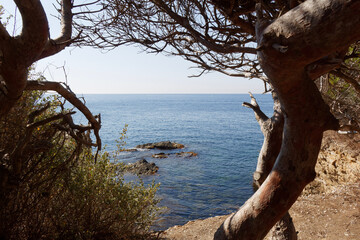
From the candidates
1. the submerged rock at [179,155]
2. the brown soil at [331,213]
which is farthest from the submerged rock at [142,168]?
the brown soil at [331,213]

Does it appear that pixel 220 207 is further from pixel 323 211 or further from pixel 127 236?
pixel 127 236

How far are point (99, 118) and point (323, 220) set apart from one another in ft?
24.1

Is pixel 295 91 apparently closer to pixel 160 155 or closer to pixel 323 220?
pixel 323 220

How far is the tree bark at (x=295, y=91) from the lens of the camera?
176cm

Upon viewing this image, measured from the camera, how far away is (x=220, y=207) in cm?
1653

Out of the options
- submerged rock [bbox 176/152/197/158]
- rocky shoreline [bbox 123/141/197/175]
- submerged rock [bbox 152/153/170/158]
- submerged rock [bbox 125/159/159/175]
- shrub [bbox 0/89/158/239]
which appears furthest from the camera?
submerged rock [bbox 176/152/197/158]

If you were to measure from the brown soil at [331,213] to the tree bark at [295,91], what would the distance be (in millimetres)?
5714

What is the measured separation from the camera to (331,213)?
335 inches

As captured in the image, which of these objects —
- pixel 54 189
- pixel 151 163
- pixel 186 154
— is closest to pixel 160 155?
pixel 186 154

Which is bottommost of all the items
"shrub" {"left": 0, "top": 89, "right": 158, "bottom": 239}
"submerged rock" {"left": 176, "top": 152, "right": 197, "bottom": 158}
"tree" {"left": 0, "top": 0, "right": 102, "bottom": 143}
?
"submerged rock" {"left": 176, "top": 152, "right": 197, "bottom": 158}

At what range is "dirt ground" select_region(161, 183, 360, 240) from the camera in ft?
23.9

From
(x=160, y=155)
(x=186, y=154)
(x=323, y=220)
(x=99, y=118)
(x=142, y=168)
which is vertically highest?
(x=99, y=118)

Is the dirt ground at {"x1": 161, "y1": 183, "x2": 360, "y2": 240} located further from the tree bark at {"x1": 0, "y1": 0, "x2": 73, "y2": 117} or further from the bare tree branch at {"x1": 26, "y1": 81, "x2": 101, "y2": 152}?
the tree bark at {"x1": 0, "y1": 0, "x2": 73, "y2": 117}

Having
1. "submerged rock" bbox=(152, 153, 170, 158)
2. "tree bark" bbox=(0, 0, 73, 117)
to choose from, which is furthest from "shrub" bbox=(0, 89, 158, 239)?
"submerged rock" bbox=(152, 153, 170, 158)
